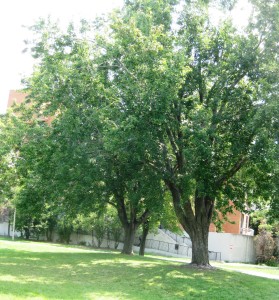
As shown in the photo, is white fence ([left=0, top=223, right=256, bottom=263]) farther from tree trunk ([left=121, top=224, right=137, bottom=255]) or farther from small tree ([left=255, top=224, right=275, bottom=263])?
tree trunk ([left=121, top=224, right=137, bottom=255])

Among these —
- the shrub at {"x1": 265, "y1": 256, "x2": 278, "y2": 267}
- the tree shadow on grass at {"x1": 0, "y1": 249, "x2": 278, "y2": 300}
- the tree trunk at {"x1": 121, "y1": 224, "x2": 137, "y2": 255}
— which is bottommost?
the shrub at {"x1": 265, "y1": 256, "x2": 278, "y2": 267}

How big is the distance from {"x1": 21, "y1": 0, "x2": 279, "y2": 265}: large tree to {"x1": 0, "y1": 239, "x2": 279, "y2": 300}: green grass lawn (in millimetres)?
3273

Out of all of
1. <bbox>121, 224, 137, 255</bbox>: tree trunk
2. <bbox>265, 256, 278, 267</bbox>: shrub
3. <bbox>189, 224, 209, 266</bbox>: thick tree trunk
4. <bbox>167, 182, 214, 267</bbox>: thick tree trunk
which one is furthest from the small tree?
<bbox>189, 224, 209, 266</bbox>: thick tree trunk

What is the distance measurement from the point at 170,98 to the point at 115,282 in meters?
6.29

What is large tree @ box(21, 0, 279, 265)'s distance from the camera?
1563 cm

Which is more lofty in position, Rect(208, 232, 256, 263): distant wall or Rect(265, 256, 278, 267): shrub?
Rect(208, 232, 256, 263): distant wall

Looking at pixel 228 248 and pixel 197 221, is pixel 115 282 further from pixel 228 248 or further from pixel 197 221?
pixel 228 248

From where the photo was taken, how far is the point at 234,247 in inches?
1547

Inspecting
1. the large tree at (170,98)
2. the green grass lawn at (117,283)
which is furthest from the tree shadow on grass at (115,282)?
the large tree at (170,98)

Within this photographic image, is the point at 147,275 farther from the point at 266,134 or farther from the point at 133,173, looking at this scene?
the point at 266,134

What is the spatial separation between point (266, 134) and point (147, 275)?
21.7ft

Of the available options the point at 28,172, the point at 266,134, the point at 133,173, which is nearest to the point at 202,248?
the point at 133,173

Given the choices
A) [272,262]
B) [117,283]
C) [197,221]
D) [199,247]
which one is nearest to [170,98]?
[117,283]

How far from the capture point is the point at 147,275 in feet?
54.7
